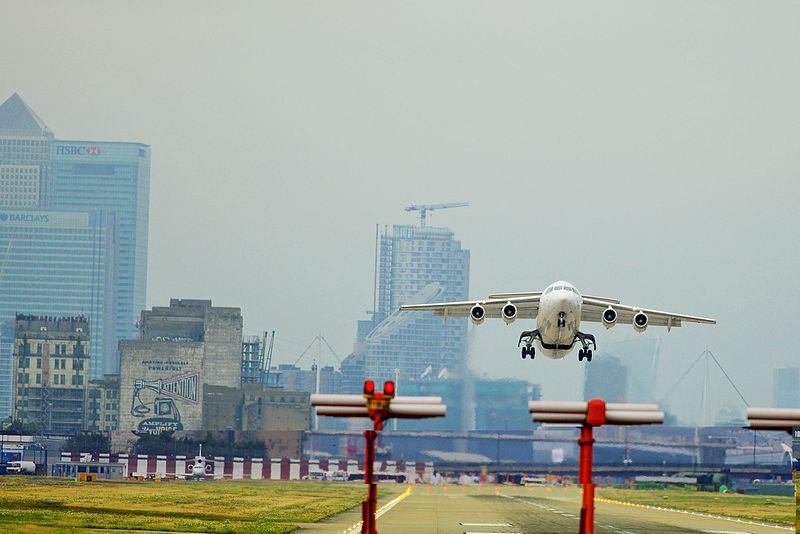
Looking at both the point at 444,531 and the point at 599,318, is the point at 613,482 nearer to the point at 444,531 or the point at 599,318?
the point at 599,318

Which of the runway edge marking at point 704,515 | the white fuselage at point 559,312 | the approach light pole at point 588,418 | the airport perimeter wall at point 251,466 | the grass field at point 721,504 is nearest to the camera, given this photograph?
the approach light pole at point 588,418

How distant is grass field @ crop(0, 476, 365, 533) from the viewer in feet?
194

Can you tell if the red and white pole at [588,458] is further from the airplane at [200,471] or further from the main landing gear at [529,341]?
the airplane at [200,471]

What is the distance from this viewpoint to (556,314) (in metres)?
76.6

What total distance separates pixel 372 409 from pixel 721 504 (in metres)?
69.7

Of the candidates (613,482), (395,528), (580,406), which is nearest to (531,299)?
(395,528)

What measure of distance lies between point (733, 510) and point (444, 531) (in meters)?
32.7

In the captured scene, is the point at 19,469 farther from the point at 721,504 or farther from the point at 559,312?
the point at 559,312

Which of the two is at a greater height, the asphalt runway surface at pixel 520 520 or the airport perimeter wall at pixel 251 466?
the asphalt runway surface at pixel 520 520

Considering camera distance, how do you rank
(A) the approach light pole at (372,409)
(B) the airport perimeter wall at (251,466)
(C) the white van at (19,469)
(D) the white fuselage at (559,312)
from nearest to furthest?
(A) the approach light pole at (372,409) → (D) the white fuselage at (559,312) → (C) the white van at (19,469) → (B) the airport perimeter wall at (251,466)

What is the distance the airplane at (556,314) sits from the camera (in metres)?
76.7

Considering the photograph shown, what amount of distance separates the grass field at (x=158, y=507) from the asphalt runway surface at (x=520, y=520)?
9.70 feet

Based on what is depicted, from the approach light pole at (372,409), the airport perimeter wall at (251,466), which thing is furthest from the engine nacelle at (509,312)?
the airport perimeter wall at (251,466)

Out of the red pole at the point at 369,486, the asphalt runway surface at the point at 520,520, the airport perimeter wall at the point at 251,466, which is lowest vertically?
the airport perimeter wall at the point at 251,466
